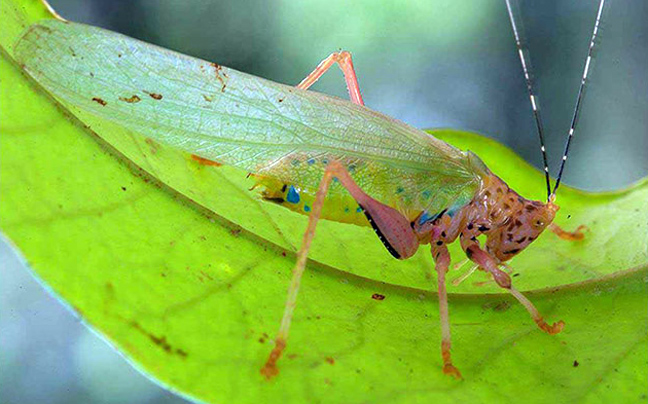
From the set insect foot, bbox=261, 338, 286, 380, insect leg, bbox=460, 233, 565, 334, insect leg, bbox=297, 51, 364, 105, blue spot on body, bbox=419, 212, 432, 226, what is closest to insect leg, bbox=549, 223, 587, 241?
insect leg, bbox=460, 233, 565, 334

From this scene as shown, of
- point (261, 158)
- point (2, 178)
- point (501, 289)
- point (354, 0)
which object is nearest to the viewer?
point (2, 178)

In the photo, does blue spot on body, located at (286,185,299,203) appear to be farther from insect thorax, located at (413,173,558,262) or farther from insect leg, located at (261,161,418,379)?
insect thorax, located at (413,173,558,262)

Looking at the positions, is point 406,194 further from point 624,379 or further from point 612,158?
point 612,158

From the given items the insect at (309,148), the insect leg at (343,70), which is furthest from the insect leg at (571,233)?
the insect leg at (343,70)

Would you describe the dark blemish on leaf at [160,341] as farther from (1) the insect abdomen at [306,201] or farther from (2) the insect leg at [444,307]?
(1) the insect abdomen at [306,201]

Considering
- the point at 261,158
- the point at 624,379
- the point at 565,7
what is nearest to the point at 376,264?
the point at 261,158

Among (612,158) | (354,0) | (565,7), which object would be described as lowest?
(612,158)

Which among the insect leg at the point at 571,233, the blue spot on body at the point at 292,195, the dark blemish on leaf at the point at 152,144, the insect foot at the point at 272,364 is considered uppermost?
the insect leg at the point at 571,233
